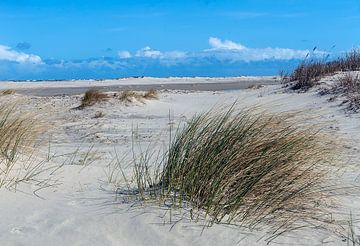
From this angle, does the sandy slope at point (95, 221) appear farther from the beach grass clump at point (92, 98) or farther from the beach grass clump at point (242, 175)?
the beach grass clump at point (92, 98)

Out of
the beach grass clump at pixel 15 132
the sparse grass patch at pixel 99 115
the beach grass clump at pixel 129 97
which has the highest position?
the beach grass clump at pixel 15 132

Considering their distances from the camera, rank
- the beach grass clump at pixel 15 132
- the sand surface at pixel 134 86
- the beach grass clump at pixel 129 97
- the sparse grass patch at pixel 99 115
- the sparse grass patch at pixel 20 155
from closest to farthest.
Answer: the sparse grass patch at pixel 20 155 → the beach grass clump at pixel 15 132 → the sparse grass patch at pixel 99 115 → the beach grass clump at pixel 129 97 → the sand surface at pixel 134 86

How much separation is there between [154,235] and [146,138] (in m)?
5.53

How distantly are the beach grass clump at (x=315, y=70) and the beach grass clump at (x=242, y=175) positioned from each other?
11.2 metres

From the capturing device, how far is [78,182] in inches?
189

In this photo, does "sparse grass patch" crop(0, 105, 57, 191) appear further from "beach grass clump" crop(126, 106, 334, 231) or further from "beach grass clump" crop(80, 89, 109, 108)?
"beach grass clump" crop(80, 89, 109, 108)

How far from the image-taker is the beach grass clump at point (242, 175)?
3846 millimetres

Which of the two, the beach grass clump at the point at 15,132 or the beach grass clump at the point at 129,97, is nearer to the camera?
the beach grass clump at the point at 15,132

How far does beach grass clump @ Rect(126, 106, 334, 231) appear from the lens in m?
3.85

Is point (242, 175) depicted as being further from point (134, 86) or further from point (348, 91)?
point (134, 86)

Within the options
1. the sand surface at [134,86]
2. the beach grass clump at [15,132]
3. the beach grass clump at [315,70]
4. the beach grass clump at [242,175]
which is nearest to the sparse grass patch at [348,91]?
the beach grass clump at [315,70]

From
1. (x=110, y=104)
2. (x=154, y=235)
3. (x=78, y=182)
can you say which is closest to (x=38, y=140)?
(x=78, y=182)

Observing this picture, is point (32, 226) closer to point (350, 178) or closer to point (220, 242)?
point (220, 242)

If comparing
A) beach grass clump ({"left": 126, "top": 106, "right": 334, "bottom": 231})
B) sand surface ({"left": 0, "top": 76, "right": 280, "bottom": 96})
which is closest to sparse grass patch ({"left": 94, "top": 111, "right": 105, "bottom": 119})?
sand surface ({"left": 0, "top": 76, "right": 280, "bottom": 96})
